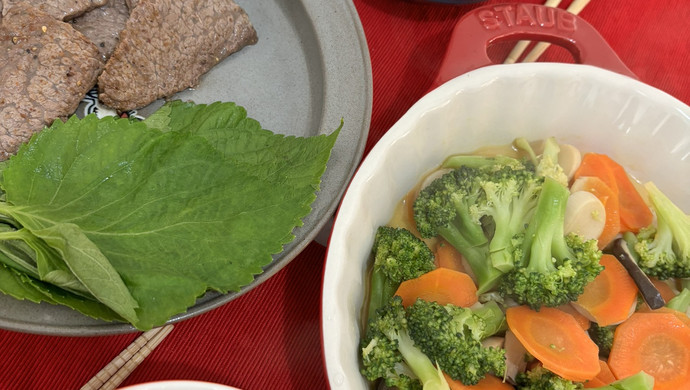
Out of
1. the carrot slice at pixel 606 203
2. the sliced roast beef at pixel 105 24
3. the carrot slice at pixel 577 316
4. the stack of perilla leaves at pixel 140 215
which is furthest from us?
the sliced roast beef at pixel 105 24

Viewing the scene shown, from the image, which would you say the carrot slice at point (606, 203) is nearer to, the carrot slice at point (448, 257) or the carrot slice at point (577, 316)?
the carrot slice at point (577, 316)

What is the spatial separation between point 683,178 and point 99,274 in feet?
5.57

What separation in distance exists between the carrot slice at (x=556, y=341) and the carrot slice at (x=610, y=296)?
2.7 inches

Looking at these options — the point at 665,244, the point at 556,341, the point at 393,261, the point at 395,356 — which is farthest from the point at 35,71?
the point at 665,244

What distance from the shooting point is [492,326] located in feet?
4.71

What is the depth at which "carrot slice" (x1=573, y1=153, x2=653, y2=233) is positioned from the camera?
5.44 feet

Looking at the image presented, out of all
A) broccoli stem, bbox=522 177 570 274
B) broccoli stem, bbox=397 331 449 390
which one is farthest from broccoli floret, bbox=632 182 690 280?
broccoli stem, bbox=397 331 449 390

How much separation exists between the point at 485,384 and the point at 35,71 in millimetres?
1505

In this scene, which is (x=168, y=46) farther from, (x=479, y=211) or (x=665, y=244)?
(x=665, y=244)

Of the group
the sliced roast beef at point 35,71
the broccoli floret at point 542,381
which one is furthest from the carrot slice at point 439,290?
the sliced roast beef at point 35,71

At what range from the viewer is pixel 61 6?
1.68m

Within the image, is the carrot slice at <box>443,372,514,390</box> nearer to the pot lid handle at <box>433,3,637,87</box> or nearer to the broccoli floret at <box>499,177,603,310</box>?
the broccoli floret at <box>499,177,603,310</box>

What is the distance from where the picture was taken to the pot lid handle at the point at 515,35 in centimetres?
164

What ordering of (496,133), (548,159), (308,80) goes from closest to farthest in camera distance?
(548,159) → (496,133) → (308,80)
